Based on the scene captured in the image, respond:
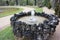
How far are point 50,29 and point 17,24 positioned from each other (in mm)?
1257

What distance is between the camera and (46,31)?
5004mm

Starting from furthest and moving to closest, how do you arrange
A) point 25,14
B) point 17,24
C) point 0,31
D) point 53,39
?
point 25,14, point 0,31, point 53,39, point 17,24

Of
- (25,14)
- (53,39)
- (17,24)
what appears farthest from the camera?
(25,14)

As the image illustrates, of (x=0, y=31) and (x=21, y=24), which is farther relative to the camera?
(x=0, y=31)

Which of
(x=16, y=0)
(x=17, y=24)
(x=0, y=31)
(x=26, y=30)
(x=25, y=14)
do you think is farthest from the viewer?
(x=16, y=0)

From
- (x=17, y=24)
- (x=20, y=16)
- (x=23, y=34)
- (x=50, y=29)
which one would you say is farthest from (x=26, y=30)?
(x=20, y=16)

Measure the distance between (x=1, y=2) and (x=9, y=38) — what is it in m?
12.8

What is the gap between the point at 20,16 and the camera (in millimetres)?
6891

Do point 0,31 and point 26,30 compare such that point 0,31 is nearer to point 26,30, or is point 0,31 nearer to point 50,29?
point 26,30

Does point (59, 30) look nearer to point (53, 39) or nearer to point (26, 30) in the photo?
point (53, 39)

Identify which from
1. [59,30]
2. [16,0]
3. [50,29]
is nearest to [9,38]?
[50,29]

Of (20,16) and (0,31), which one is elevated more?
(20,16)

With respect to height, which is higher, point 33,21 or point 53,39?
point 33,21

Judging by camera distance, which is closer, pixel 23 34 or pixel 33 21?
pixel 23 34
